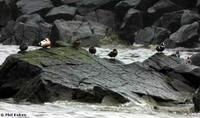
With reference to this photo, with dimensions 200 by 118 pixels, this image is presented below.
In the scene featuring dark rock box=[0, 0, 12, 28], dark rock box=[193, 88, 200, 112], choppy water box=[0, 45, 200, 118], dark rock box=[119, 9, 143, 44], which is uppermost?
dark rock box=[0, 0, 12, 28]

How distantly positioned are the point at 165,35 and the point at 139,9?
7.86 metres

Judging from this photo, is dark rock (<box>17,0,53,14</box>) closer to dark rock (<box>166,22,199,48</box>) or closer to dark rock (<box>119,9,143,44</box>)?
dark rock (<box>119,9,143,44</box>)

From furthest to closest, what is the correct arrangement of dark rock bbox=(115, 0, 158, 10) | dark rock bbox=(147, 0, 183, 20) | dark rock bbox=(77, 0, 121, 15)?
1. dark rock bbox=(77, 0, 121, 15)
2. dark rock bbox=(115, 0, 158, 10)
3. dark rock bbox=(147, 0, 183, 20)

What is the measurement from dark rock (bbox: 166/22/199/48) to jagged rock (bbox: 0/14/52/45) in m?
13.5

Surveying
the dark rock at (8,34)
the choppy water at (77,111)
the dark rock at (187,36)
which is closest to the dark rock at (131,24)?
the dark rock at (187,36)

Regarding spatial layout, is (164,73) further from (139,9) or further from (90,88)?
(139,9)

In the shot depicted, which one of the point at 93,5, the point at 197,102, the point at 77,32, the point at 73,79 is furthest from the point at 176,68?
the point at 93,5

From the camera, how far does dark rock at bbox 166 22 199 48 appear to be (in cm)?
4859

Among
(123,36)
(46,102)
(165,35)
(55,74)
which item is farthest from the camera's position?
(123,36)

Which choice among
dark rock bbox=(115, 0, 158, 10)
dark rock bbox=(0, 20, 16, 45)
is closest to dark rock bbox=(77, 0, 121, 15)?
dark rock bbox=(115, 0, 158, 10)

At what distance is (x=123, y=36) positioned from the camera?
57.1 meters

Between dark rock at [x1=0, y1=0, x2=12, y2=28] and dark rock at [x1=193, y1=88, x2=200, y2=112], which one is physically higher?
dark rock at [x1=0, y1=0, x2=12, y2=28]

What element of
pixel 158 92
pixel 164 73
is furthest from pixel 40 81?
pixel 164 73

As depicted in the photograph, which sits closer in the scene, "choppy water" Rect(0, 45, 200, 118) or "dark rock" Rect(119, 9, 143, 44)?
"choppy water" Rect(0, 45, 200, 118)
